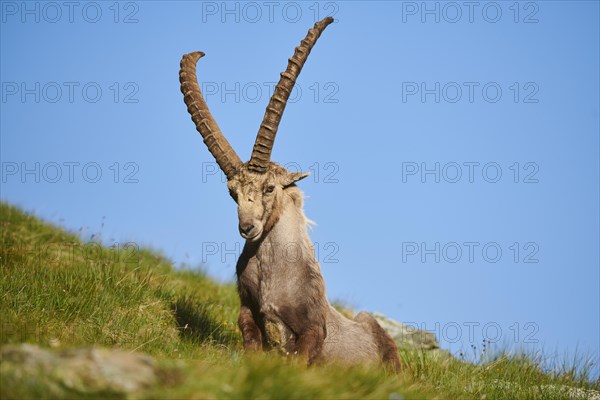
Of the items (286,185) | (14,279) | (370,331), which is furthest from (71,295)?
(370,331)

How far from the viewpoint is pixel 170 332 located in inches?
389

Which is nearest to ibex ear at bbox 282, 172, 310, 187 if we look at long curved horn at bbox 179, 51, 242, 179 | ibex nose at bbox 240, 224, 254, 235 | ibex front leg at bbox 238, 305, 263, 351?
long curved horn at bbox 179, 51, 242, 179

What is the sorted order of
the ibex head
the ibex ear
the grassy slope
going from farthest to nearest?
the ibex ear
the ibex head
the grassy slope

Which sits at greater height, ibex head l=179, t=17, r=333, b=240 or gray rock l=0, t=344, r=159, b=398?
ibex head l=179, t=17, r=333, b=240

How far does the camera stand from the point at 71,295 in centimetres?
947

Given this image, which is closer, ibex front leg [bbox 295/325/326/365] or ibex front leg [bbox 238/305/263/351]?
ibex front leg [bbox 295/325/326/365]

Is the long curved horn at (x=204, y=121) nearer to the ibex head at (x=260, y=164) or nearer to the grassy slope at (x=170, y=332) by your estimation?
the ibex head at (x=260, y=164)

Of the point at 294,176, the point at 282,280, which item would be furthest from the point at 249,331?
the point at 294,176

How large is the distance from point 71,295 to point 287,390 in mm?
5459

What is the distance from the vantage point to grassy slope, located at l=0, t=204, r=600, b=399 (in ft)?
17.9

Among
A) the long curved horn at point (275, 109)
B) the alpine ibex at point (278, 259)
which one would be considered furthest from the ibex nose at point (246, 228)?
the long curved horn at point (275, 109)

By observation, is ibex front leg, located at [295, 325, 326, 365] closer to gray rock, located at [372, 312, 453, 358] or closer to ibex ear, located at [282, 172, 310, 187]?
ibex ear, located at [282, 172, 310, 187]

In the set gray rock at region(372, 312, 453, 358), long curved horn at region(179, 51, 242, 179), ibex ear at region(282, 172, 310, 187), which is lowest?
gray rock at region(372, 312, 453, 358)

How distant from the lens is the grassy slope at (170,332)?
214 inches
